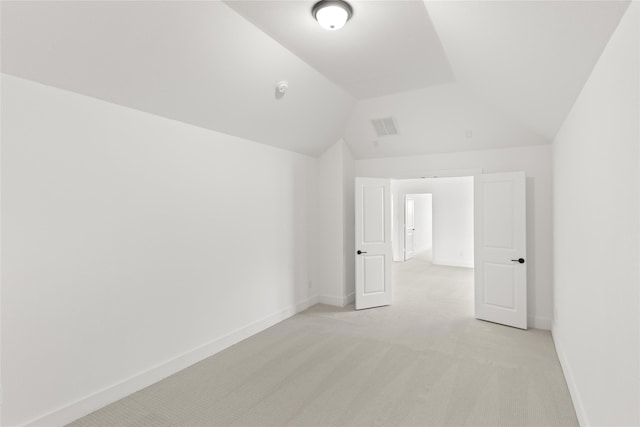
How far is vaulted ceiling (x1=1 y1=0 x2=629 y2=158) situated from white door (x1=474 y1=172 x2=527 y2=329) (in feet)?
2.05

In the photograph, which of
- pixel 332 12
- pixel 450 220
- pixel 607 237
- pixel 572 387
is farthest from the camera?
pixel 450 220

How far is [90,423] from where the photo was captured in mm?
2330

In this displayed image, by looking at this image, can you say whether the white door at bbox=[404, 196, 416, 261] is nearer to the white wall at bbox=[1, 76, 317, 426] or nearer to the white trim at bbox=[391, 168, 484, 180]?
the white trim at bbox=[391, 168, 484, 180]

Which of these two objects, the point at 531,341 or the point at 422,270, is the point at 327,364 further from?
the point at 422,270

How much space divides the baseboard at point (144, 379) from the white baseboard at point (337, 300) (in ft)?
3.66

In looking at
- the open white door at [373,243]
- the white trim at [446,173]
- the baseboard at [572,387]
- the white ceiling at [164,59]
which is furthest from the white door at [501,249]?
the white ceiling at [164,59]

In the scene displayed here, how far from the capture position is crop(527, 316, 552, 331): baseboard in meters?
4.11

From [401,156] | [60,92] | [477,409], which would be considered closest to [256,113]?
[60,92]

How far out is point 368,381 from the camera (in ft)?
9.46

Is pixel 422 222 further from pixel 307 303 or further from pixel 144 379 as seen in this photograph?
pixel 144 379

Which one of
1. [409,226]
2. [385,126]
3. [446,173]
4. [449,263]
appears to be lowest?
[449,263]

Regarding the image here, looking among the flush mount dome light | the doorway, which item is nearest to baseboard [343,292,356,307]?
the flush mount dome light

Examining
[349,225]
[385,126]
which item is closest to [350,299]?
[349,225]

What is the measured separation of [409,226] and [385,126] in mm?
5842
